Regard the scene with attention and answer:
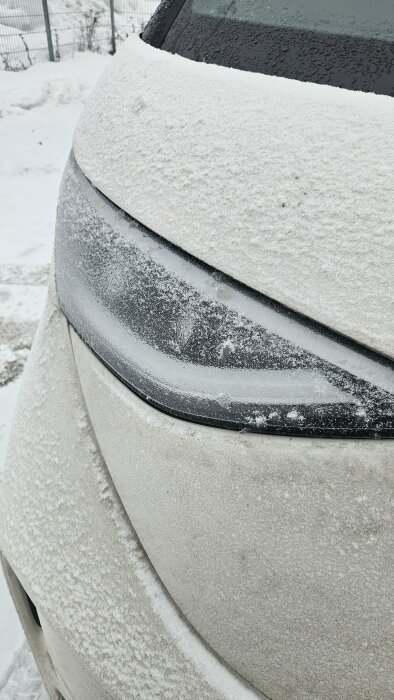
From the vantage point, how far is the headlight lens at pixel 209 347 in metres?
0.67

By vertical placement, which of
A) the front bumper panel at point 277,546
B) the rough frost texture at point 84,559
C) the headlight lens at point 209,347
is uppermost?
the headlight lens at point 209,347

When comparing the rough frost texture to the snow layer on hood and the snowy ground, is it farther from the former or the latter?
the snowy ground

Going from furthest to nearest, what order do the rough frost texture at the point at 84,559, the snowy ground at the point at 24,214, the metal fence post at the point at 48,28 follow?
the metal fence post at the point at 48,28 → the snowy ground at the point at 24,214 → the rough frost texture at the point at 84,559

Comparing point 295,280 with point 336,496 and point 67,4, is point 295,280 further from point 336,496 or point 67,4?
point 67,4

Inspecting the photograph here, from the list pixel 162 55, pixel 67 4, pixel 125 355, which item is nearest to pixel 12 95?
pixel 67 4

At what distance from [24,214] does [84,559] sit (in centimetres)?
402

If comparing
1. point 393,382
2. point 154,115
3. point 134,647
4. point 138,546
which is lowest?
point 134,647

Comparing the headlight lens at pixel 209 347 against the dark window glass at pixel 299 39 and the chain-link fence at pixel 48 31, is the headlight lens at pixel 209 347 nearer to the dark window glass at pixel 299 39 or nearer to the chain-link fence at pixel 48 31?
the dark window glass at pixel 299 39

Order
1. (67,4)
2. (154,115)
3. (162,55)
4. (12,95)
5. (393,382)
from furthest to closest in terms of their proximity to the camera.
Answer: (67,4), (12,95), (162,55), (154,115), (393,382)

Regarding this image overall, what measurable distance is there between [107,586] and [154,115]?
2.42ft

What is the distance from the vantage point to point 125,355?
2.77ft

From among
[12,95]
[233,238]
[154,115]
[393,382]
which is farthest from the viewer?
[12,95]

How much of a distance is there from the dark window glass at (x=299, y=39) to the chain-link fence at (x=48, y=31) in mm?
10626

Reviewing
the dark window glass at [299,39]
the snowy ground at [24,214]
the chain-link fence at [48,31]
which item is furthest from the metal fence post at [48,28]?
the dark window glass at [299,39]
